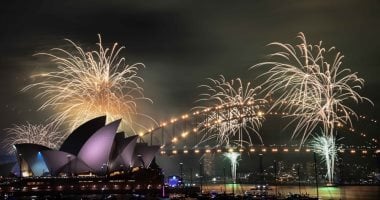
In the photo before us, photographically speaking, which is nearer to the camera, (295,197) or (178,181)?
(295,197)

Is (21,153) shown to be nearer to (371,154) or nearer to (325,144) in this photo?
(325,144)

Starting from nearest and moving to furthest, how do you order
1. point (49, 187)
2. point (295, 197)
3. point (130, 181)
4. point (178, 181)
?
point (295, 197) < point (49, 187) < point (130, 181) < point (178, 181)

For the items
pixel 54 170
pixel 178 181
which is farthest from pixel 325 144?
pixel 54 170

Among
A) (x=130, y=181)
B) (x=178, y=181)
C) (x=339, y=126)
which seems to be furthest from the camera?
(x=339, y=126)

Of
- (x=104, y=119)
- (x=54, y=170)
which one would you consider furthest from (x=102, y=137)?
(x=54, y=170)

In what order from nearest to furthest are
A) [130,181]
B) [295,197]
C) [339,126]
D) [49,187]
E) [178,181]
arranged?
[295,197] → [49,187] → [130,181] → [178,181] → [339,126]

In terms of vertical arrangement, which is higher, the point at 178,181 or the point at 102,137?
the point at 102,137

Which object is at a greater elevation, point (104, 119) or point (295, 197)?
point (104, 119)

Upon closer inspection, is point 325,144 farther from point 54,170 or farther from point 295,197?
point 54,170

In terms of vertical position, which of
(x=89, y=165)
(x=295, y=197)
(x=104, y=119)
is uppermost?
(x=104, y=119)
